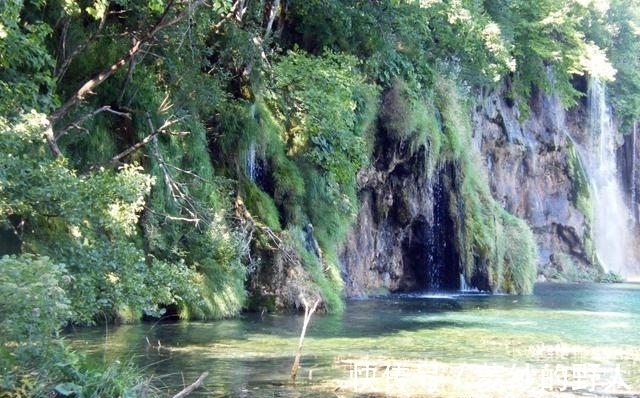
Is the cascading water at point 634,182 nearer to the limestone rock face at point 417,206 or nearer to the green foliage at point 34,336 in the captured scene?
the limestone rock face at point 417,206

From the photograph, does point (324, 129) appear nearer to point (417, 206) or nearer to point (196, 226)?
point (196, 226)

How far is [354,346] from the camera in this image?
15930mm

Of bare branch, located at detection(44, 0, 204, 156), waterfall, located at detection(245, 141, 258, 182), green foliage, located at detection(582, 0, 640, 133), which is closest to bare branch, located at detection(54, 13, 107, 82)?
bare branch, located at detection(44, 0, 204, 156)

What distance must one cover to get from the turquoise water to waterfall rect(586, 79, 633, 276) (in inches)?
1233

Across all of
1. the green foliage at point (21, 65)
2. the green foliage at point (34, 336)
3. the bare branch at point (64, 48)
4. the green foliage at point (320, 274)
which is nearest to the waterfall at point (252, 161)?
the green foliage at point (320, 274)

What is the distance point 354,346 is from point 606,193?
44.1m

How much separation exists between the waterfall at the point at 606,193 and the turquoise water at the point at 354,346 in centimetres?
3131

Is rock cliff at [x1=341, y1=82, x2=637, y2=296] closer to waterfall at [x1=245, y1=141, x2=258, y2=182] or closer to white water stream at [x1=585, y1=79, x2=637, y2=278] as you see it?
white water stream at [x1=585, y1=79, x2=637, y2=278]

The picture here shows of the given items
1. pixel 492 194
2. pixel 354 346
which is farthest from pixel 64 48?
pixel 492 194

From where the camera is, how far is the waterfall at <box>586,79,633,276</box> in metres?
54.5

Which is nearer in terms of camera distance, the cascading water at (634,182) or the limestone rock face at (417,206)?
the limestone rock face at (417,206)

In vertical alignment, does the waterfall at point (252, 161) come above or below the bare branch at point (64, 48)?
below

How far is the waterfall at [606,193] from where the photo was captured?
54500mm

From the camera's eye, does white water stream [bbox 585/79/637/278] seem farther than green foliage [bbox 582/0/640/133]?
Yes
